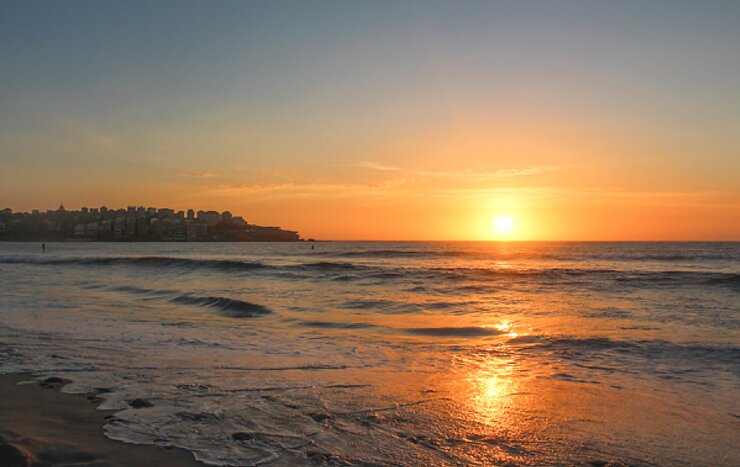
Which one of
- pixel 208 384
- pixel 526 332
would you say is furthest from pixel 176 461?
pixel 526 332

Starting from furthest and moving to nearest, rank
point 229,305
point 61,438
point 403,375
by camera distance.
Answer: point 229,305 → point 403,375 → point 61,438

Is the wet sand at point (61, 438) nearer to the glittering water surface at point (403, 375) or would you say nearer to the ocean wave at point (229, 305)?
Result: the glittering water surface at point (403, 375)

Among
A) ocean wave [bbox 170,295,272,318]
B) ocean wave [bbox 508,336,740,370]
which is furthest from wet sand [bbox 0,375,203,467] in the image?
ocean wave [bbox 170,295,272,318]

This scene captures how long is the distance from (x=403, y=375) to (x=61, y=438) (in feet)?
14.6

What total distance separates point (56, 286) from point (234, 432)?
23015 mm

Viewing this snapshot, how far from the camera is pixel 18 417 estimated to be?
514 centimetres

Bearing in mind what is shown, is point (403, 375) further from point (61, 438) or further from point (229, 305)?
point (229, 305)

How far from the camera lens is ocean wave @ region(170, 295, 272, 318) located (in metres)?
15.8

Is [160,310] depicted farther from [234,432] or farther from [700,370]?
[700,370]

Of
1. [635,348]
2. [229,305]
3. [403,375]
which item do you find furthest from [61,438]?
[229,305]

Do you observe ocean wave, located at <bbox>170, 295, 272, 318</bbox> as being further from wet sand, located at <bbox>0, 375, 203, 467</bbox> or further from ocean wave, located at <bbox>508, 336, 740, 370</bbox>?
wet sand, located at <bbox>0, 375, 203, 467</bbox>

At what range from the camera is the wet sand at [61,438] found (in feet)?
13.4

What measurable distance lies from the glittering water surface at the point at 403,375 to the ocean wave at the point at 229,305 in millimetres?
115

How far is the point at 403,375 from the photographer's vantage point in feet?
25.2
